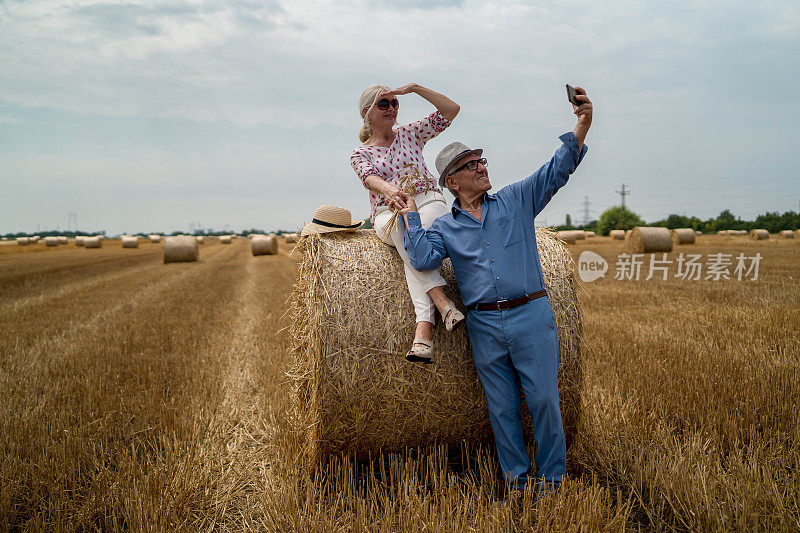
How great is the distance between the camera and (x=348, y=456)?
3.77 metres

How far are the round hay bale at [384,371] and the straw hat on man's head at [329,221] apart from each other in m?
0.41

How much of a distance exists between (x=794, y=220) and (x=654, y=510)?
157 feet

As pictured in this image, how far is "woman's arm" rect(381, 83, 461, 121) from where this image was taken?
390cm

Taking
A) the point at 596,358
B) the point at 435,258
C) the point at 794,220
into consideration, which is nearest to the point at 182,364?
the point at 435,258

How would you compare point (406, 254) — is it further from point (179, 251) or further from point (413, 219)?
point (179, 251)

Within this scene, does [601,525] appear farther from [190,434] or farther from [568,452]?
[190,434]

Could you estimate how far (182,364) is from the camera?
635 centimetres

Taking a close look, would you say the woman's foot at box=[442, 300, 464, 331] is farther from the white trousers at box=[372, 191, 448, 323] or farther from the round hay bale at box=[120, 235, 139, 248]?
the round hay bale at box=[120, 235, 139, 248]

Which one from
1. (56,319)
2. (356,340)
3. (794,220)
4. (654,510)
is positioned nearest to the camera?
(654,510)

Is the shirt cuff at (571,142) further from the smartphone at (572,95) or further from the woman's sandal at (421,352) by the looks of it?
the woman's sandal at (421,352)

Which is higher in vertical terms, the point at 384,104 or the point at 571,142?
the point at 384,104
